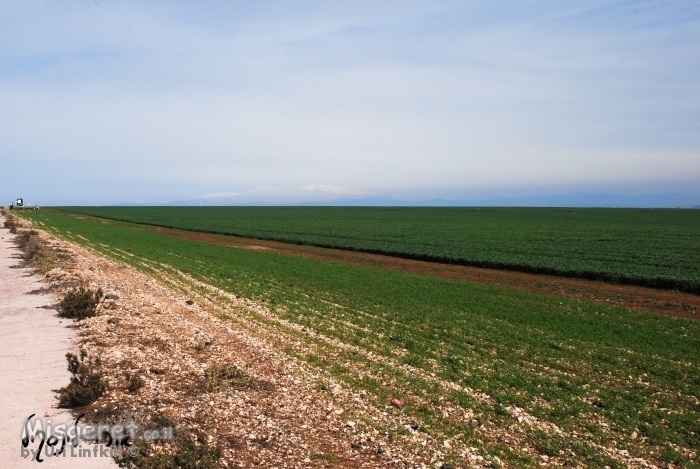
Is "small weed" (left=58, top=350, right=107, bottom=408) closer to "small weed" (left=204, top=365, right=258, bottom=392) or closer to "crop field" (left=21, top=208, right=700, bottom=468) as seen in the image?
"small weed" (left=204, top=365, right=258, bottom=392)

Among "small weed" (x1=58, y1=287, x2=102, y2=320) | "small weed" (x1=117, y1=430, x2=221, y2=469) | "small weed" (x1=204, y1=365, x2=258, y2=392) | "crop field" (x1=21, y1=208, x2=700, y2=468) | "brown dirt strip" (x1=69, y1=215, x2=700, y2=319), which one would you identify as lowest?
"brown dirt strip" (x1=69, y1=215, x2=700, y2=319)

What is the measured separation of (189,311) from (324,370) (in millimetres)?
8855

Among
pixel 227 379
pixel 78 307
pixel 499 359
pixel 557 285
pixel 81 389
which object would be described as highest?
pixel 78 307

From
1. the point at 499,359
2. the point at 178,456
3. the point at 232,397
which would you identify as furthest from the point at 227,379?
the point at 499,359

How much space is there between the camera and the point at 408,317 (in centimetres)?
1880

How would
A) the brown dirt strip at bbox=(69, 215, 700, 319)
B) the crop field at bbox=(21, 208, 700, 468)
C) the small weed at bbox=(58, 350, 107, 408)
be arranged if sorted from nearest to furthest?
the crop field at bbox=(21, 208, 700, 468) → the small weed at bbox=(58, 350, 107, 408) → the brown dirt strip at bbox=(69, 215, 700, 319)

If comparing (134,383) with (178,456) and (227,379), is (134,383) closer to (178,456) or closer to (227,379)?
(227,379)

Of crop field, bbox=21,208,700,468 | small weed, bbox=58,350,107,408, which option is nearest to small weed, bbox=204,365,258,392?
crop field, bbox=21,208,700,468

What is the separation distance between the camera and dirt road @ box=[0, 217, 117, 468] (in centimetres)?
815

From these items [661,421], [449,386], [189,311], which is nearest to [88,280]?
[189,311]

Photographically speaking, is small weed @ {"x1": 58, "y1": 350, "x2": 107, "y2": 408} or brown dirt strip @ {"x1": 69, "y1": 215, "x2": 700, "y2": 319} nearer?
small weed @ {"x1": 58, "y1": 350, "x2": 107, "y2": 408}

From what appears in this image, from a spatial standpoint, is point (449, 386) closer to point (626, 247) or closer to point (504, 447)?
point (504, 447)

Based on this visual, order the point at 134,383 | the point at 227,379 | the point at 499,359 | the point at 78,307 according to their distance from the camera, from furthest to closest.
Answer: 1. the point at 78,307
2. the point at 499,359
3. the point at 227,379
4. the point at 134,383

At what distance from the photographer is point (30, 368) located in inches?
486
